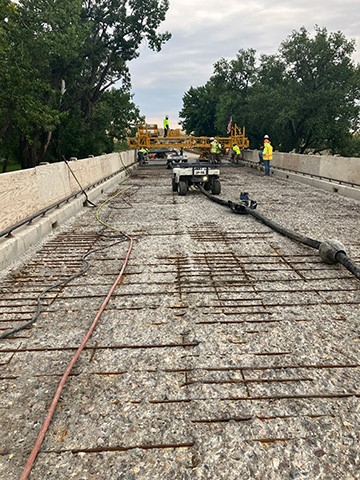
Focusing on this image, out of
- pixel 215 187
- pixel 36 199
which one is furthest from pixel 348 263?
pixel 215 187

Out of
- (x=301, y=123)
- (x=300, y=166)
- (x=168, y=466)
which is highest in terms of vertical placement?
(x=301, y=123)

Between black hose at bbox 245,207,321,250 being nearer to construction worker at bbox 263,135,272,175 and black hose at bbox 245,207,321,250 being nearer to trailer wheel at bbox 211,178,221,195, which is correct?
trailer wheel at bbox 211,178,221,195

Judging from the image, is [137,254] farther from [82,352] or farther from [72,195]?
[72,195]

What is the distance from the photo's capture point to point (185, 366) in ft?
11.2

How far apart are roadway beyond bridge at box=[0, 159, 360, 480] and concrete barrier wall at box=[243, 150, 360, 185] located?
8.62 m

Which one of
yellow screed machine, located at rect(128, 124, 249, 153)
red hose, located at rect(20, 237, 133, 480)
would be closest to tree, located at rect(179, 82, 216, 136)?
yellow screed machine, located at rect(128, 124, 249, 153)

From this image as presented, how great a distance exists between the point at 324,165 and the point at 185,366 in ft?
51.5

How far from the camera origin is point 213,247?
284 inches

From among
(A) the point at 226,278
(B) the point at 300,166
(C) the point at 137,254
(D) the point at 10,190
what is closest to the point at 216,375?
(A) the point at 226,278

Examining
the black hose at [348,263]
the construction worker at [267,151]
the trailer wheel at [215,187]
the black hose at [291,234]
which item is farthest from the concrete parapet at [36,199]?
the construction worker at [267,151]

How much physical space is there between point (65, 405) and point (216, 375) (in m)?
1.37

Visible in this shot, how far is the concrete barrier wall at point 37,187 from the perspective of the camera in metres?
6.97

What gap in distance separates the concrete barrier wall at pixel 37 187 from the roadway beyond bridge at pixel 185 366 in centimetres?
134

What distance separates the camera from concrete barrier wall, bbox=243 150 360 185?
14.1 meters
